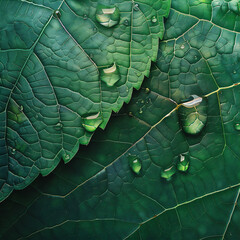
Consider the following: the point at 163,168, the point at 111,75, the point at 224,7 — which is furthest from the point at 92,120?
the point at 224,7

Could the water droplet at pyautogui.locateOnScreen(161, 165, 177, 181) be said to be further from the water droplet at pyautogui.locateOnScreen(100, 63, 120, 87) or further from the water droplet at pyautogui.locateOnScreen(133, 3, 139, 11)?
the water droplet at pyautogui.locateOnScreen(133, 3, 139, 11)

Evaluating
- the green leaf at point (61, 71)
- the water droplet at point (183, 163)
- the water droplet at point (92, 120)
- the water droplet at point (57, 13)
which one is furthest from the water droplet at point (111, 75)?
the water droplet at point (183, 163)

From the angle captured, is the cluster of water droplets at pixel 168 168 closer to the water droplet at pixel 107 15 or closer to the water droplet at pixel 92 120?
the water droplet at pixel 92 120

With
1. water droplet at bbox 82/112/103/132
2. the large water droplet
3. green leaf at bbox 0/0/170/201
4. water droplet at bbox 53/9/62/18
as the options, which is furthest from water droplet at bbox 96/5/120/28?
the large water droplet

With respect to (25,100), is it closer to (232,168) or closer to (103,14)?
(103,14)

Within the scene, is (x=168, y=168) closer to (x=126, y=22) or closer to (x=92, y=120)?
(x=92, y=120)

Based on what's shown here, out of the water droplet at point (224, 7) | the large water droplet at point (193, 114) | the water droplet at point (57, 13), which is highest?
the water droplet at point (57, 13)

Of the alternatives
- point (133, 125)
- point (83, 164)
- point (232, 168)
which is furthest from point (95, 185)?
point (232, 168)
